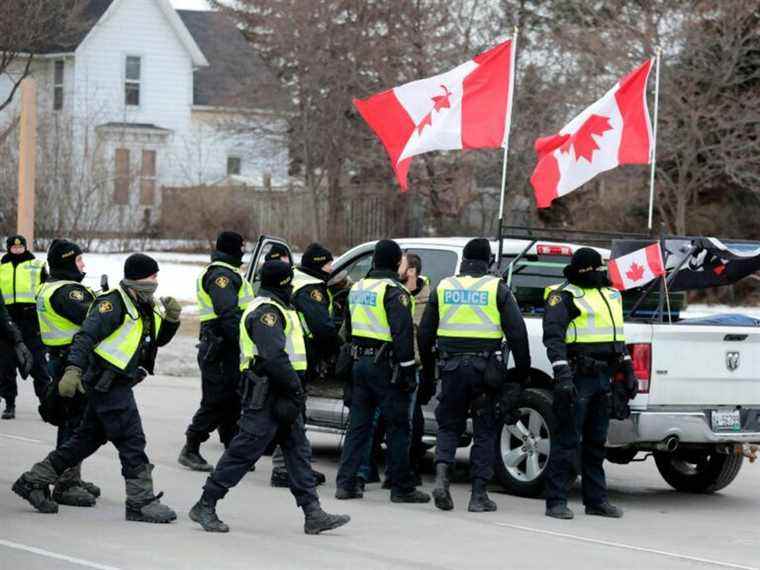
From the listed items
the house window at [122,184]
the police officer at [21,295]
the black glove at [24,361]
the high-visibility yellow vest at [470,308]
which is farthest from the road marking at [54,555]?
the house window at [122,184]

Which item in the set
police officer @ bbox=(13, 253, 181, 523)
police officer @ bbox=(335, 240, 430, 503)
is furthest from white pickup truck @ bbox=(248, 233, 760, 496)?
police officer @ bbox=(13, 253, 181, 523)

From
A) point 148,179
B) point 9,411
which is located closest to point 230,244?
point 9,411

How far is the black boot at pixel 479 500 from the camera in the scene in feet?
34.2

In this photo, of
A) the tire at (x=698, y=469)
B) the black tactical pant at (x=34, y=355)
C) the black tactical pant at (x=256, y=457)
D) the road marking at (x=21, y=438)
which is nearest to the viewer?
the black tactical pant at (x=256, y=457)

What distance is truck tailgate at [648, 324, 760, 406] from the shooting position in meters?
10.6

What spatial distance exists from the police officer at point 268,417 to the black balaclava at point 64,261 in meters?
1.74

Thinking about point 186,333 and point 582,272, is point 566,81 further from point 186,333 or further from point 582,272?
point 582,272

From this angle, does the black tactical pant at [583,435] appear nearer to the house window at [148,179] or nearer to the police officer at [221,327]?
the police officer at [221,327]

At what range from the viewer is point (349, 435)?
10.8 metres

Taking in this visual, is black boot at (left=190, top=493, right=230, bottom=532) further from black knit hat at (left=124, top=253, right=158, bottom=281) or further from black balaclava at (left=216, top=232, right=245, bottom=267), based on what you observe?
black balaclava at (left=216, top=232, right=245, bottom=267)

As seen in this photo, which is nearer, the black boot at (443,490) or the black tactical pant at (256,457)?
the black tactical pant at (256,457)

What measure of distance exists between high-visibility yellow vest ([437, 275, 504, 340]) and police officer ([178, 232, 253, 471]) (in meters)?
1.75

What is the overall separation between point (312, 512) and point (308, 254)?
284 cm

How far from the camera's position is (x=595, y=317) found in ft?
34.1
